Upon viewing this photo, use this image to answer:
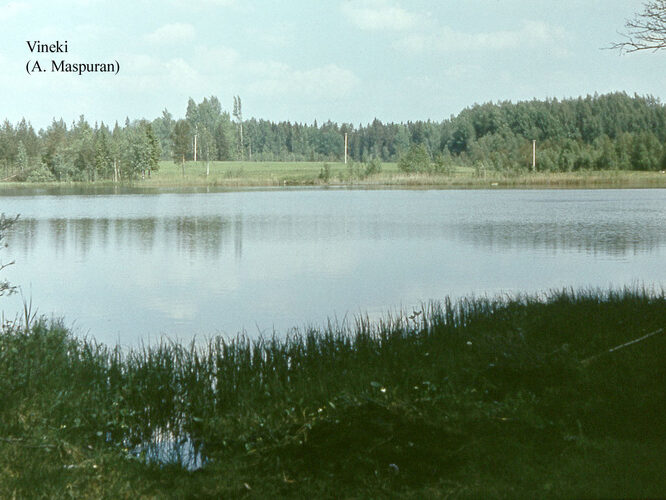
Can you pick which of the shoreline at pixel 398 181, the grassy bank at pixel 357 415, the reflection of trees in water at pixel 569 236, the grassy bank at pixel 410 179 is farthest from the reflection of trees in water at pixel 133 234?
the grassy bank at pixel 410 179

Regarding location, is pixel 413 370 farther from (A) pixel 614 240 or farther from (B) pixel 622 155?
(B) pixel 622 155

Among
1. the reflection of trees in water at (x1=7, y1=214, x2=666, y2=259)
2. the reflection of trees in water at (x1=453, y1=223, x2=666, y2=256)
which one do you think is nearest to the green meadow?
the reflection of trees in water at (x1=7, y1=214, x2=666, y2=259)

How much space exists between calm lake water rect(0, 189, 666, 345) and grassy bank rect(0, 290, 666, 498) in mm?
3257

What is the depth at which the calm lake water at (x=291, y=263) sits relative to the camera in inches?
461

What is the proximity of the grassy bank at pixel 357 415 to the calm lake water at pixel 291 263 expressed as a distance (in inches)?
128

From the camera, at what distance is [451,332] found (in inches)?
310

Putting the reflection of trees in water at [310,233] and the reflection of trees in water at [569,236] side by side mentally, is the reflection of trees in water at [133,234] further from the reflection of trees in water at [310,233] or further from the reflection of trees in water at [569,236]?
the reflection of trees in water at [569,236]

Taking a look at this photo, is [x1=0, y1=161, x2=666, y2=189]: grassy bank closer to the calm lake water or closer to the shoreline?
the shoreline

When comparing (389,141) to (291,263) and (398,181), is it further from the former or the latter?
(291,263)

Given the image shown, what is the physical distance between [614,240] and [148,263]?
12.2m

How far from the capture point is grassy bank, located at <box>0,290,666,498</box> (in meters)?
4.57

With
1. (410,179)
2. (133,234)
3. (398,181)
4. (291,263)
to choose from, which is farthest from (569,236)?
(398,181)

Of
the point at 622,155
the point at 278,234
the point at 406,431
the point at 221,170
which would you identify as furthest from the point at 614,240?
the point at 221,170

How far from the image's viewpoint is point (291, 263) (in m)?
17.1
